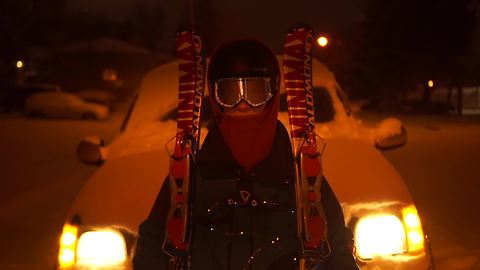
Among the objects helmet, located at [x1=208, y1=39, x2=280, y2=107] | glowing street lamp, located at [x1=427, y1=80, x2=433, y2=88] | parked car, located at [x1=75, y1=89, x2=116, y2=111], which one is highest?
glowing street lamp, located at [x1=427, y1=80, x2=433, y2=88]

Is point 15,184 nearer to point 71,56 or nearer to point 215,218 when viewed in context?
point 215,218

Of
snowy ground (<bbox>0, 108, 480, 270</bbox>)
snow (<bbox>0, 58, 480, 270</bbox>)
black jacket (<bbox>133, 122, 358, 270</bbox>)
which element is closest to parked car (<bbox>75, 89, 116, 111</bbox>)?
snowy ground (<bbox>0, 108, 480, 270</bbox>)

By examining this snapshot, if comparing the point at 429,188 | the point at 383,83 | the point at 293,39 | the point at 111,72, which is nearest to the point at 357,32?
the point at 383,83

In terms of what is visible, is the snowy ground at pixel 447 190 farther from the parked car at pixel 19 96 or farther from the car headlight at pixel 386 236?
the parked car at pixel 19 96

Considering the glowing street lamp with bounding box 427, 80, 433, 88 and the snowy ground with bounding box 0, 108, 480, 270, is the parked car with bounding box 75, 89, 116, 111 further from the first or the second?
the glowing street lamp with bounding box 427, 80, 433, 88

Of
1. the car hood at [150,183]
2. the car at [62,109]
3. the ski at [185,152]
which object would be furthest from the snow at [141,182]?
the car at [62,109]

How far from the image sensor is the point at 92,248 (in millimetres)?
3174

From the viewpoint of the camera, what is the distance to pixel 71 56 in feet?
182

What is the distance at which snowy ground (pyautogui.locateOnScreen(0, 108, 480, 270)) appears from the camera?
6266mm

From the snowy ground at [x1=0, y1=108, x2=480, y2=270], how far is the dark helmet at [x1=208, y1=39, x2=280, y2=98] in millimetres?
3798

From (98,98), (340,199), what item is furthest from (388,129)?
(98,98)

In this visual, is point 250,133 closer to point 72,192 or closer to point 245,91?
point 245,91

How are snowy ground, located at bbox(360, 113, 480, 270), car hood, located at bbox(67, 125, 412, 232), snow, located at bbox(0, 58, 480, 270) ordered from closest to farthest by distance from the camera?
car hood, located at bbox(67, 125, 412, 232) → snow, located at bbox(0, 58, 480, 270) → snowy ground, located at bbox(360, 113, 480, 270)

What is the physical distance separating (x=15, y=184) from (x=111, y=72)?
47.4 metres
